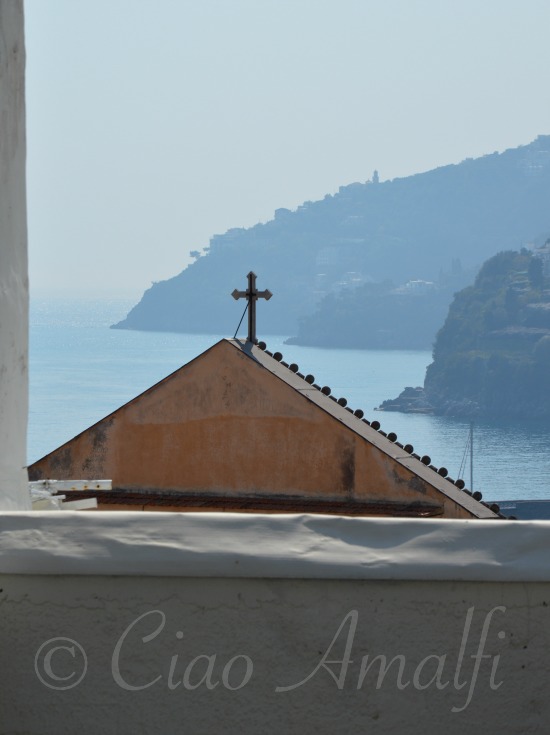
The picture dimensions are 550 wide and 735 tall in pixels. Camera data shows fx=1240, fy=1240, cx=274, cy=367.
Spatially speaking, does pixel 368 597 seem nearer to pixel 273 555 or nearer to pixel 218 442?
pixel 273 555

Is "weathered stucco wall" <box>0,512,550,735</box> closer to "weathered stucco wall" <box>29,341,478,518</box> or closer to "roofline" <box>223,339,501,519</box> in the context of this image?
"roofline" <box>223,339,501,519</box>

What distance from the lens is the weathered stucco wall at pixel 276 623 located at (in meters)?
3.29

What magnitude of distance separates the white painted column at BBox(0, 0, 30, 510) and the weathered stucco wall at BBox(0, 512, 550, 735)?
0.50 m

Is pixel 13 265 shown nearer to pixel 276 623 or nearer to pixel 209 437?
pixel 276 623

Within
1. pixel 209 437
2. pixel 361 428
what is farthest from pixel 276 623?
pixel 361 428

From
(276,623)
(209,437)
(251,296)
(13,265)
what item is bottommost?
(276,623)

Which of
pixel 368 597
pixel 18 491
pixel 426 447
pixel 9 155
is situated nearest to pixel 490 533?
pixel 368 597

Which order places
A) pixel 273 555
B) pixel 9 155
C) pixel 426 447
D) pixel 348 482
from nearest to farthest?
1. pixel 273 555
2. pixel 9 155
3. pixel 348 482
4. pixel 426 447

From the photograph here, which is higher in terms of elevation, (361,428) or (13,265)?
(13,265)

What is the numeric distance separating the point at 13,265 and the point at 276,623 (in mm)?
1392

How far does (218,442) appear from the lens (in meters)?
14.0

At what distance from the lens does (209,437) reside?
45.8ft

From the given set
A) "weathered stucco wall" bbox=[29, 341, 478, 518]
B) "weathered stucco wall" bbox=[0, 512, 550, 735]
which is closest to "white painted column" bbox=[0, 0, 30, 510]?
"weathered stucco wall" bbox=[0, 512, 550, 735]

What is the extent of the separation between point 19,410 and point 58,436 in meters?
167
